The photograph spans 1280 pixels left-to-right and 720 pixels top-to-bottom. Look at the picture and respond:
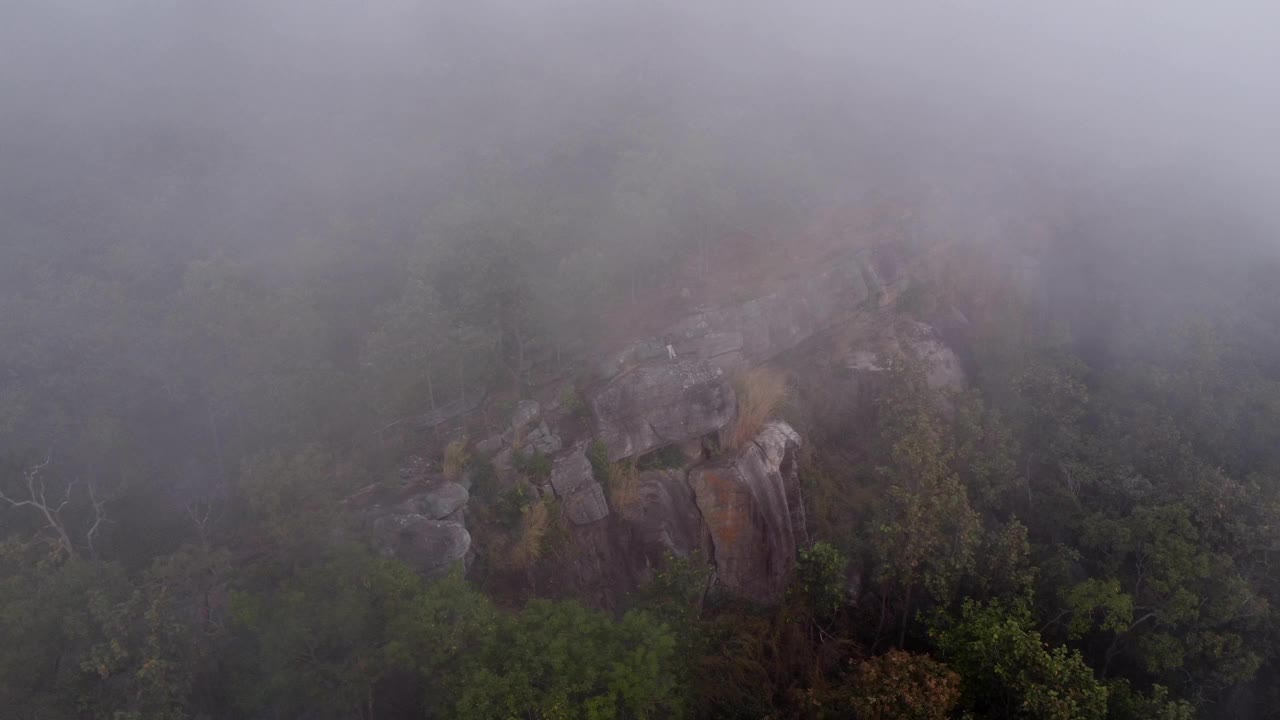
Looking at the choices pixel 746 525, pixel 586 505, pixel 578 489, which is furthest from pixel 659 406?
pixel 746 525

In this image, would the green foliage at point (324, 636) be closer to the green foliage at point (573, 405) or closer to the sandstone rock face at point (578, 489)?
the sandstone rock face at point (578, 489)

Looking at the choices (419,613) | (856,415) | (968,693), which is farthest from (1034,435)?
(419,613)

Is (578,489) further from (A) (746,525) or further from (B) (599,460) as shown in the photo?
(A) (746,525)

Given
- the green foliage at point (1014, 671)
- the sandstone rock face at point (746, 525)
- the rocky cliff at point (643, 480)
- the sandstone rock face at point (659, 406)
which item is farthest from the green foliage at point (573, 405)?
the green foliage at point (1014, 671)

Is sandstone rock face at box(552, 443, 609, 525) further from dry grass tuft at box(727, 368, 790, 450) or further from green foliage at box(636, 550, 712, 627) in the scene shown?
dry grass tuft at box(727, 368, 790, 450)

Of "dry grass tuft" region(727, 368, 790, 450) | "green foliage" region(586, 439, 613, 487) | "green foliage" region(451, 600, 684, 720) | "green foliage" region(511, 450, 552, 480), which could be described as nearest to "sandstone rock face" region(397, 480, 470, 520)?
"green foliage" region(511, 450, 552, 480)

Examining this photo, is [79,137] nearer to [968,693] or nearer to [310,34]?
[310,34]
